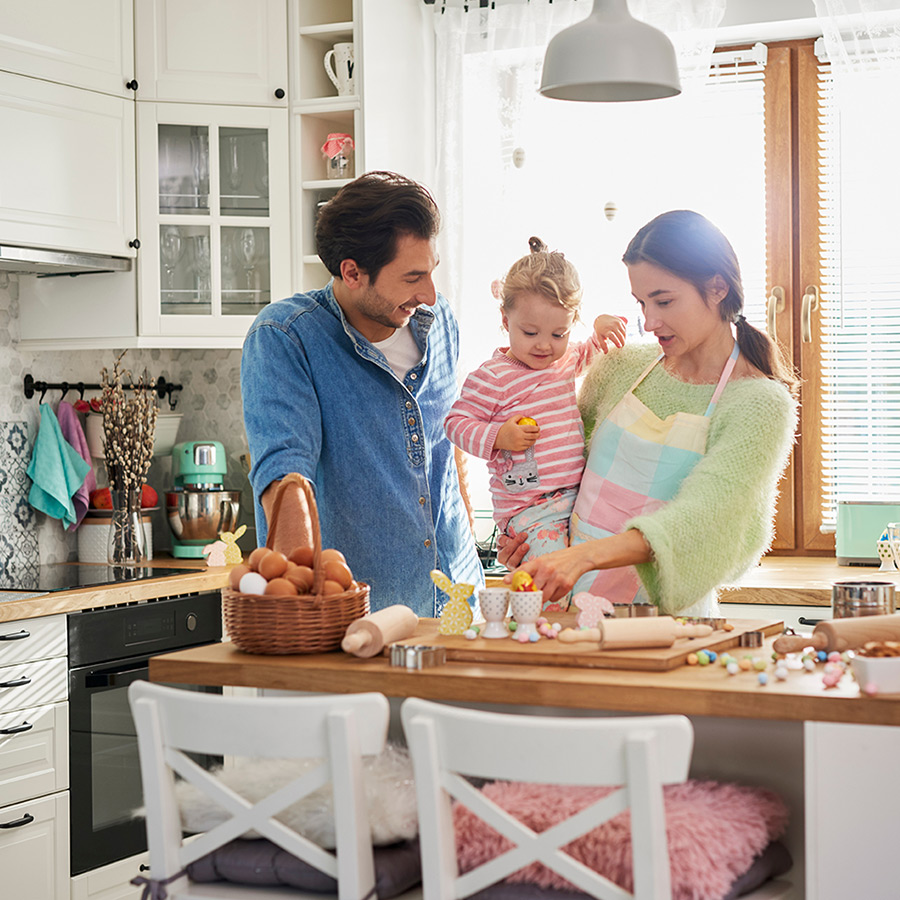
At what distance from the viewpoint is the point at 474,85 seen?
13.1ft

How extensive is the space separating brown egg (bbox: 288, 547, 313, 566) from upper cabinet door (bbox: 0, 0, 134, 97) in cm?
207

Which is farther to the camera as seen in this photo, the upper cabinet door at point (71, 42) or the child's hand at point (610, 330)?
the upper cabinet door at point (71, 42)

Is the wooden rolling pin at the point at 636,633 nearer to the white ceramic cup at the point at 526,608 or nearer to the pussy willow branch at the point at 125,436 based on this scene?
the white ceramic cup at the point at 526,608

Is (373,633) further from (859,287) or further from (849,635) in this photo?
(859,287)

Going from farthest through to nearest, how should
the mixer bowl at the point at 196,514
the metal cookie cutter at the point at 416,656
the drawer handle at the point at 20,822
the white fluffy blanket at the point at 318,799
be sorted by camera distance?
the mixer bowl at the point at 196,514, the drawer handle at the point at 20,822, the metal cookie cutter at the point at 416,656, the white fluffy blanket at the point at 318,799

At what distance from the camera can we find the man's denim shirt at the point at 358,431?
220cm

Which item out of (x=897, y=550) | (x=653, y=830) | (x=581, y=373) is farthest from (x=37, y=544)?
(x=653, y=830)

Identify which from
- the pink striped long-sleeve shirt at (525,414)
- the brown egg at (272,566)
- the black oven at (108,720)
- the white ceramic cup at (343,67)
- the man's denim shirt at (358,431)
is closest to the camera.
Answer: the brown egg at (272,566)

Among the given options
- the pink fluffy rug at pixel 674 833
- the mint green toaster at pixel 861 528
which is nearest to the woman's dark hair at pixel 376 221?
the pink fluffy rug at pixel 674 833

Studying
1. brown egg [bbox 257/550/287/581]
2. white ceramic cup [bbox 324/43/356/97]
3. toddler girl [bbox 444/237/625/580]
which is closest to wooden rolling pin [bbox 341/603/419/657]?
brown egg [bbox 257/550/287/581]

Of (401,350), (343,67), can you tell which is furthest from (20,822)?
(343,67)

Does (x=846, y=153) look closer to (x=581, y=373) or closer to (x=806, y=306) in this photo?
(x=806, y=306)

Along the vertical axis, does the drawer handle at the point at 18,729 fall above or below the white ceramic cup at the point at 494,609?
below

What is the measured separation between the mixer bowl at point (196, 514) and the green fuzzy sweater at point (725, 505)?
6.97ft
